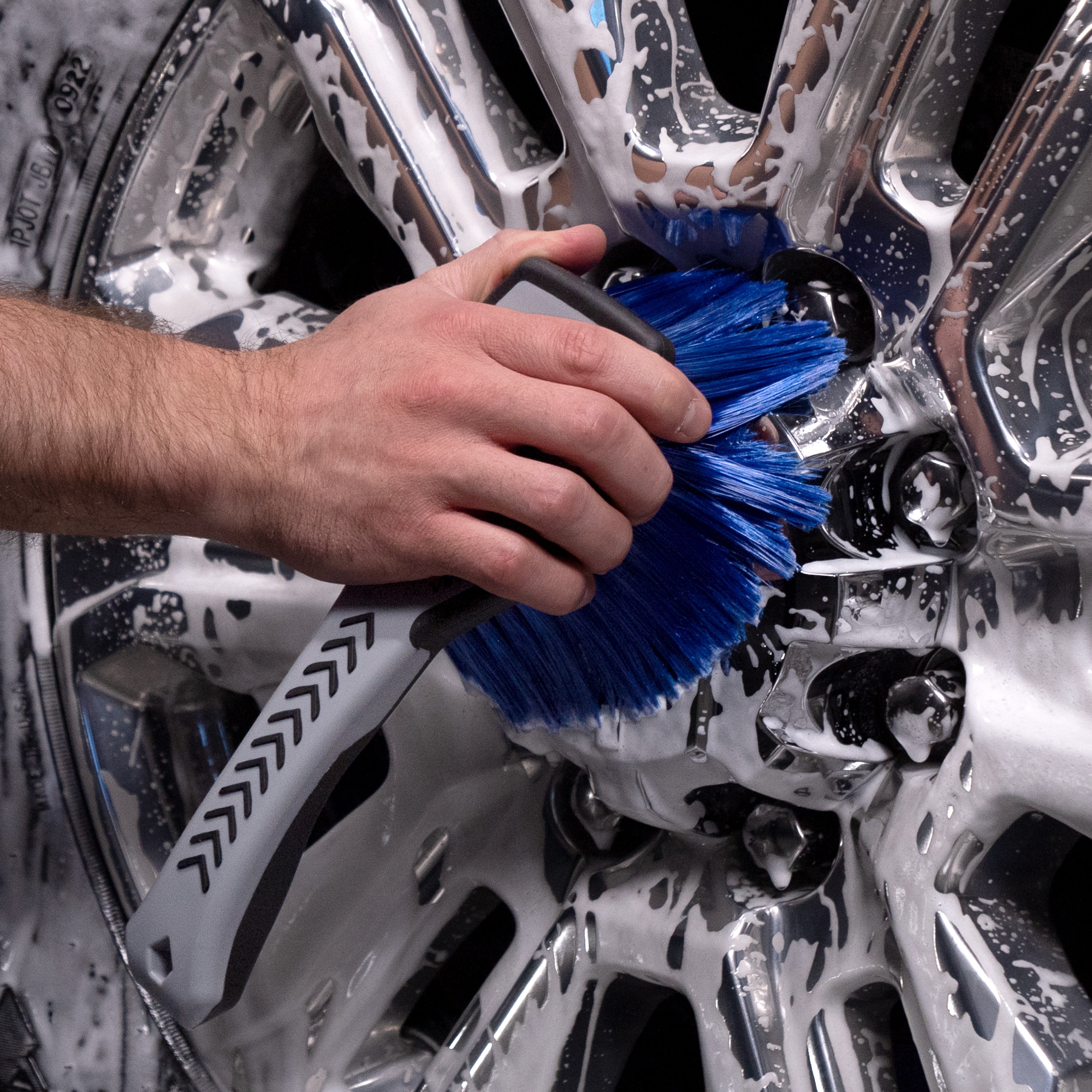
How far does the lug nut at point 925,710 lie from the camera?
566mm

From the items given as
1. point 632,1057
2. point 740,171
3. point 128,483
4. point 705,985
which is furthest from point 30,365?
point 632,1057

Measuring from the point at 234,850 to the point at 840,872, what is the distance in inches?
12.7

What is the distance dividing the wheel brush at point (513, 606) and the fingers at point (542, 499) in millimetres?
57

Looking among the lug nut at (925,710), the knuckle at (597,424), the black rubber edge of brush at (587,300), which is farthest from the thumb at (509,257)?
the lug nut at (925,710)

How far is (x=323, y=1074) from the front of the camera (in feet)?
2.65

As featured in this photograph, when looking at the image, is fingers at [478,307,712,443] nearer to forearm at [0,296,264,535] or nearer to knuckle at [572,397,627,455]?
knuckle at [572,397,627,455]

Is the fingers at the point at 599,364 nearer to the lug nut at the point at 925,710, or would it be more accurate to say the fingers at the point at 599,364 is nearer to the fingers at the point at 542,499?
the fingers at the point at 542,499

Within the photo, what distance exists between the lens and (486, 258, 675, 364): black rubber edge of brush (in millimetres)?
517

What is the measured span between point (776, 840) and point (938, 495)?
24cm

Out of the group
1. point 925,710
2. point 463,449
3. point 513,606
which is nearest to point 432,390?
point 463,449

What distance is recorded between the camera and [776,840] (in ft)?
2.21

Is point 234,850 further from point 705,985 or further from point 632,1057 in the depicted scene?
point 632,1057

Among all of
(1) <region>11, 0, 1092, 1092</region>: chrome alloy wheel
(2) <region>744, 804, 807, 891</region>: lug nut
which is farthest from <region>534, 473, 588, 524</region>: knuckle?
(2) <region>744, 804, 807, 891</region>: lug nut

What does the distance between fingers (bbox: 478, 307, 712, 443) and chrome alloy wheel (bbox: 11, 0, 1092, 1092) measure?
3.2 inches
